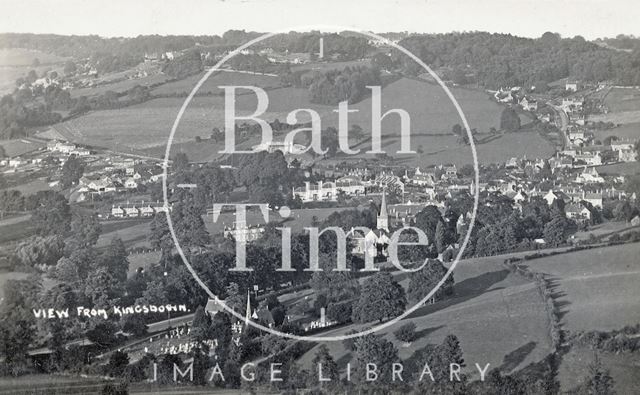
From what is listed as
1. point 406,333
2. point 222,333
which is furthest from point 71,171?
point 406,333

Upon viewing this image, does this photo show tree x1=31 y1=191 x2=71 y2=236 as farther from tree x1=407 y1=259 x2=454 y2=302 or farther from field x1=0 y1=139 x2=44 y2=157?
tree x1=407 y1=259 x2=454 y2=302

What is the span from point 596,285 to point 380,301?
13.4 feet

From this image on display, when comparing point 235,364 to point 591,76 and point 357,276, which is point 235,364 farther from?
point 591,76

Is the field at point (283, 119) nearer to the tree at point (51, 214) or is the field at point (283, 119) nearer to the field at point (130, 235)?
the tree at point (51, 214)

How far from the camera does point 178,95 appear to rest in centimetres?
2539

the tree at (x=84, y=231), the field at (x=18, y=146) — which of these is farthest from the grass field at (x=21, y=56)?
the tree at (x=84, y=231)

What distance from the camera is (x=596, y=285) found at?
1798 cm

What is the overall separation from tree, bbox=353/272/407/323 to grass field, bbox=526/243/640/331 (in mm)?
2574

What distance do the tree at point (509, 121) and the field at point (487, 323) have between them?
341 inches

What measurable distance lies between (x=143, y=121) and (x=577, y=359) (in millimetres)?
13086

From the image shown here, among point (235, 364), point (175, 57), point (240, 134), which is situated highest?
point (175, 57)

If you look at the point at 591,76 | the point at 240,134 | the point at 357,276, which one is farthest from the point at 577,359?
the point at 591,76

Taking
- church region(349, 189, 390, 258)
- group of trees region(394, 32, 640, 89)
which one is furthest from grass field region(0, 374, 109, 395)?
group of trees region(394, 32, 640, 89)

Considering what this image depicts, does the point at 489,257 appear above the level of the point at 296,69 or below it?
below
